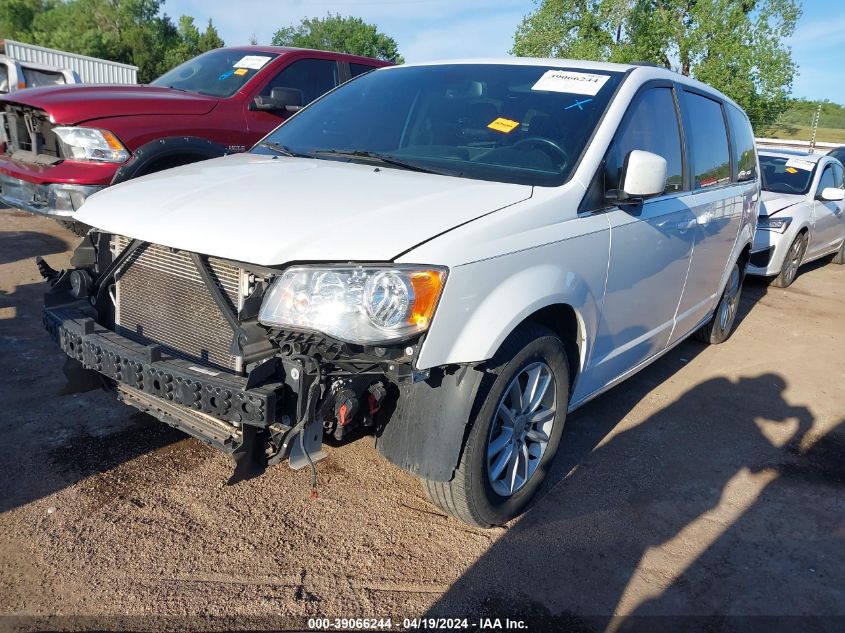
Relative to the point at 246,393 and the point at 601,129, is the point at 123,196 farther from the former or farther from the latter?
the point at 601,129

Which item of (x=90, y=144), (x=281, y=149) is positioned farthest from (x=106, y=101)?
(x=281, y=149)

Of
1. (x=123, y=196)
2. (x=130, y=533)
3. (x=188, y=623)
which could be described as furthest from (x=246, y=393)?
(x=123, y=196)

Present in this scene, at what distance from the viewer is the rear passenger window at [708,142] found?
4.18 m

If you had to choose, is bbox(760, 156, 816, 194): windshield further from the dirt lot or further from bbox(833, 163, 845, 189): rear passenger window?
the dirt lot

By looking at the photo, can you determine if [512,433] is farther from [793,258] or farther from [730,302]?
[793,258]

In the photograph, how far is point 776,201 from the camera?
8305 millimetres

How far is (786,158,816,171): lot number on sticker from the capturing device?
8.95 m

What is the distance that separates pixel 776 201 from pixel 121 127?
7.29m

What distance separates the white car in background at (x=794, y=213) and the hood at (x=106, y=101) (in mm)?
6275

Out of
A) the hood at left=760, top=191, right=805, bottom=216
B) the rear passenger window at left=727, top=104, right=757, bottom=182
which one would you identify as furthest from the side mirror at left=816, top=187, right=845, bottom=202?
the rear passenger window at left=727, top=104, right=757, bottom=182

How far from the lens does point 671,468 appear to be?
143 inches

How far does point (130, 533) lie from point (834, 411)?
4390mm

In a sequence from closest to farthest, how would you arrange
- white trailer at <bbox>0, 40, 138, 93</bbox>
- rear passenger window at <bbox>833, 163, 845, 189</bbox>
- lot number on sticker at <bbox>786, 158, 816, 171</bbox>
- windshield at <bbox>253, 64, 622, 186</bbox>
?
windshield at <bbox>253, 64, 622, 186</bbox> → lot number on sticker at <bbox>786, 158, 816, 171</bbox> → rear passenger window at <bbox>833, 163, 845, 189</bbox> → white trailer at <bbox>0, 40, 138, 93</bbox>

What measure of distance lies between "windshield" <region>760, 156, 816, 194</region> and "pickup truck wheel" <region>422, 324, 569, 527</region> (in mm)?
7261
